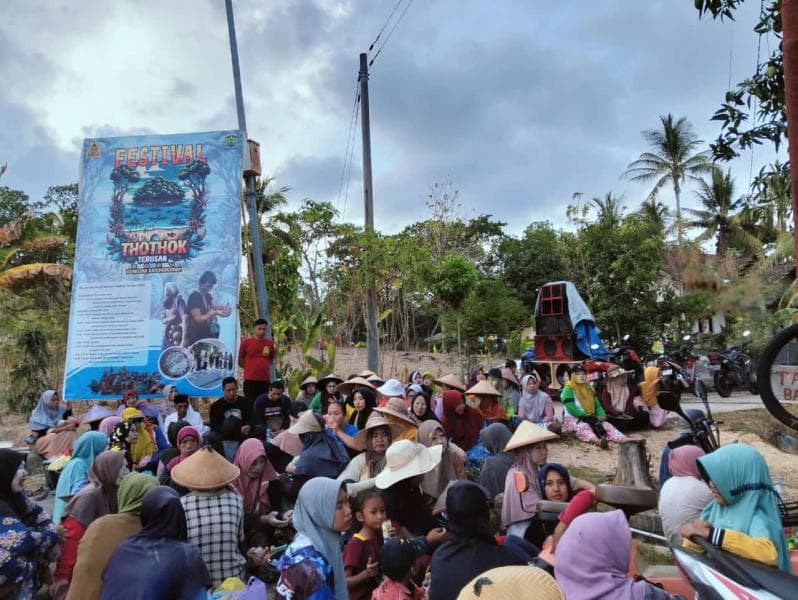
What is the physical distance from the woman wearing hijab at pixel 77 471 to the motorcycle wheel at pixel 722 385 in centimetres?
1194

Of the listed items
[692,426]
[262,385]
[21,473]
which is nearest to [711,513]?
[692,426]

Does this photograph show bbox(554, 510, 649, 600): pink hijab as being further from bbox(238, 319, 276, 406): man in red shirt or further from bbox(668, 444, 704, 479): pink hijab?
bbox(238, 319, 276, 406): man in red shirt

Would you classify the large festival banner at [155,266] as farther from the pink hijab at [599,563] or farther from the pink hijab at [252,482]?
the pink hijab at [599,563]

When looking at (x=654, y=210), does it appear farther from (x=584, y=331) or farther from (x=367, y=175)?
(x=367, y=175)

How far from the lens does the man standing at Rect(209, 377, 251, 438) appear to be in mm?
6348

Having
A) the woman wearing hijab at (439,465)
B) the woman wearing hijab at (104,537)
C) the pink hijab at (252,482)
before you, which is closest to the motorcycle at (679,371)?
the woman wearing hijab at (439,465)

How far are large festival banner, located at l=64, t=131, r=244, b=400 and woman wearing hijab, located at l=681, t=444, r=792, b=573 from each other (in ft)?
22.5

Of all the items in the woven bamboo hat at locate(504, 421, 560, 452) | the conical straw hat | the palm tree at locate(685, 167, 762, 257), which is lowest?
the woven bamboo hat at locate(504, 421, 560, 452)

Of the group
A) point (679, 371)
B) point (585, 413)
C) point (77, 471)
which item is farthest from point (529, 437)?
point (679, 371)

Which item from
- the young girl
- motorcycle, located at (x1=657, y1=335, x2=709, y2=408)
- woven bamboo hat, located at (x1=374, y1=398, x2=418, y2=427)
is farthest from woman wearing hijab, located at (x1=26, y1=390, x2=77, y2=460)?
motorcycle, located at (x1=657, y1=335, x2=709, y2=408)

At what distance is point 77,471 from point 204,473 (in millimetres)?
1415

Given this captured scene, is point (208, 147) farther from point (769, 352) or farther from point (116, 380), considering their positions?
point (769, 352)

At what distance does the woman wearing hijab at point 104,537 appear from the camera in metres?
2.86

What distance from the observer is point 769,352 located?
4.10m
